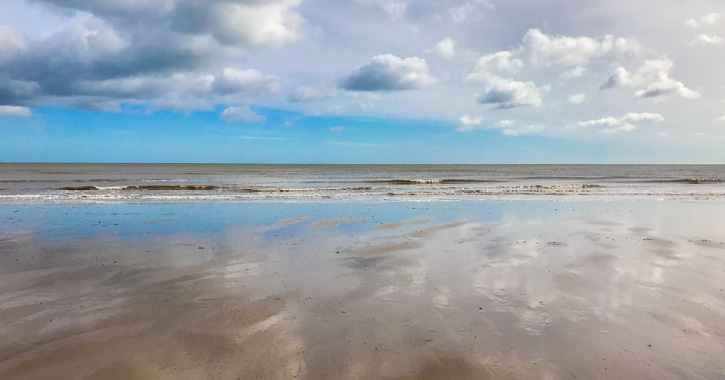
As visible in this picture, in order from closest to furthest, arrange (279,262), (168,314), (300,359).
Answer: (300,359), (168,314), (279,262)

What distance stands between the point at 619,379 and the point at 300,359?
372 cm

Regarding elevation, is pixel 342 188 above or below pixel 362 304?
above

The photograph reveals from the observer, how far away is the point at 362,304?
734 cm

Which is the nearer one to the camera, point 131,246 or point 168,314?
point 168,314

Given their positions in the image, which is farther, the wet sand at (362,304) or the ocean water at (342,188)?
the ocean water at (342,188)

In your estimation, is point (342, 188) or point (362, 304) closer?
point (362, 304)

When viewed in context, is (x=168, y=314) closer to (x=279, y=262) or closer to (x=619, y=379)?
(x=279, y=262)

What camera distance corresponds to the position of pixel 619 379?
4895 mm

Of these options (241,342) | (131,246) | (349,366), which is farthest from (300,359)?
(131,246)

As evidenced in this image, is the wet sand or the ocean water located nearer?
the wet sand

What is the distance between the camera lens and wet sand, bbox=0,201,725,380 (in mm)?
5250

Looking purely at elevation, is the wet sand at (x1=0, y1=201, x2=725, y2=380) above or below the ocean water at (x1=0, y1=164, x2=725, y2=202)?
below

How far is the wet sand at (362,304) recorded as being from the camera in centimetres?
525

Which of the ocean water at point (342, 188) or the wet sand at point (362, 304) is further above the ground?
the ocean water at point (342, 188)
